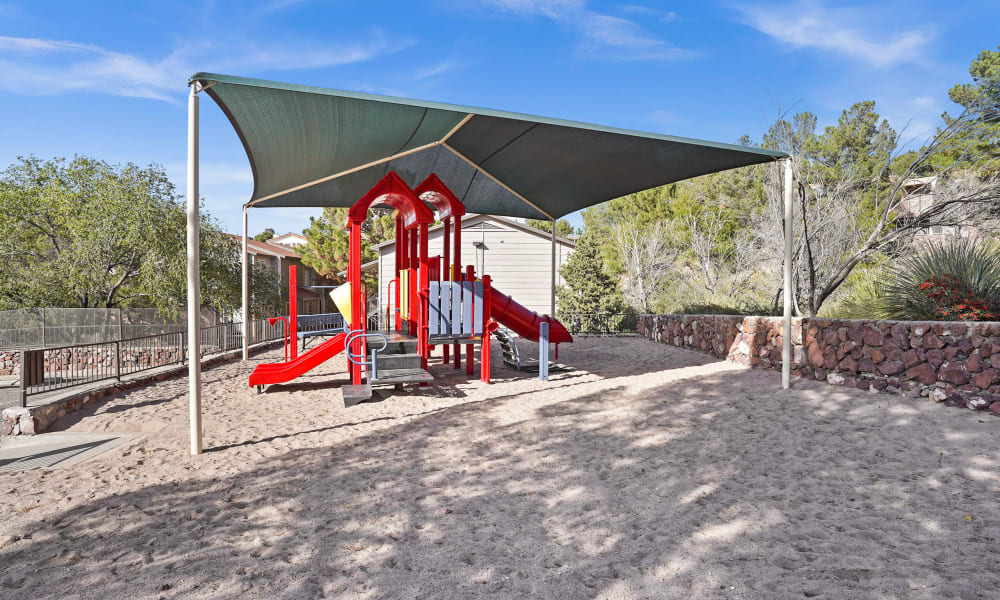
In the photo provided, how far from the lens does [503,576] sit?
3008 millimetres

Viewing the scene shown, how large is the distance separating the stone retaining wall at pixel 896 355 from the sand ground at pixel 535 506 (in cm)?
40

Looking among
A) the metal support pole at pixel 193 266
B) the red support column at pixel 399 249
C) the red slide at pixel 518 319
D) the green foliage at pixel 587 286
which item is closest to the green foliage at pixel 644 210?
the green foliage at pixel 587 286

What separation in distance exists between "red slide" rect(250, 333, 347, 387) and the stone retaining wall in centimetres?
757

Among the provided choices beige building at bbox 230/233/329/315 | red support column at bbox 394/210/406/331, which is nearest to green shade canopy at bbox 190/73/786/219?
red support column at bbox 394/210/406/331

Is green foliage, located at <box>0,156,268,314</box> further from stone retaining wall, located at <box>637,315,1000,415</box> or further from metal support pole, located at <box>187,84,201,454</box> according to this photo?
stone retaining wall, located at <box>637,315,1000,415</box>

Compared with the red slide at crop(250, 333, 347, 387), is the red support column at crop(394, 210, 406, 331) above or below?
above

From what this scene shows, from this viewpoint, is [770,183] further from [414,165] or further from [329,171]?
[329,171]

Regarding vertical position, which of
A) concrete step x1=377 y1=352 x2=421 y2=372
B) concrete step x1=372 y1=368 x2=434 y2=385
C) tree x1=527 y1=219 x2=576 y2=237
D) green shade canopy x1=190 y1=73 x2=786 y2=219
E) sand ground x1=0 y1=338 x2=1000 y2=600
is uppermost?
tree x1=527 y1=219 x2=576 y2=237

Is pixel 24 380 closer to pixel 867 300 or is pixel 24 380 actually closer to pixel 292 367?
pixel 292 367

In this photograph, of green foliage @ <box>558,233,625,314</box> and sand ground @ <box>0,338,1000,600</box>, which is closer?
sand ground @ <box>0,338,1000,600</box>

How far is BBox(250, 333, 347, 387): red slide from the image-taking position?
8.58 metres

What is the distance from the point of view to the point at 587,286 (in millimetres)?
22422

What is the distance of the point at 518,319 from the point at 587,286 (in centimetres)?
1191

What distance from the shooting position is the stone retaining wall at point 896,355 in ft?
19.4
